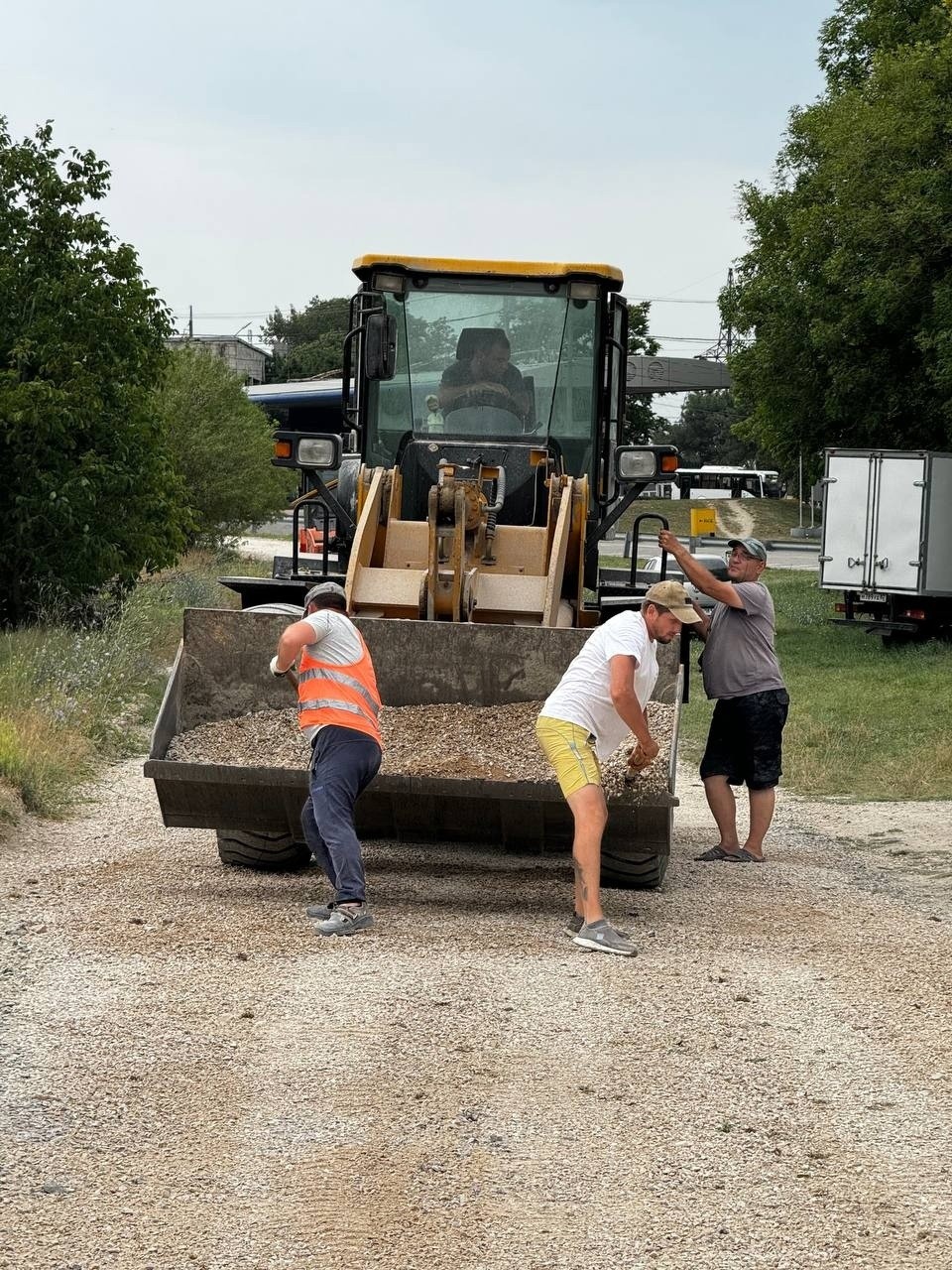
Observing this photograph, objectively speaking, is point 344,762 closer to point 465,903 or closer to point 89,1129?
point 465,903

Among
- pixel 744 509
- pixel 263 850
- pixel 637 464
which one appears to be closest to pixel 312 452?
pixel 637 464

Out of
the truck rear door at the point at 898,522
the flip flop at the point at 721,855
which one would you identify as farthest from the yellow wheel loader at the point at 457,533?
the truck rear door at the point at 898,522

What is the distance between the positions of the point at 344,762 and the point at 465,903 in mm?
1117

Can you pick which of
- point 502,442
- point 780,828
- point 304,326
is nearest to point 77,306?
point 502,442

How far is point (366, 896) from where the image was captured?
27.6 feet

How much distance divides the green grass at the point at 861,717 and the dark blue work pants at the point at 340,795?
6.45m

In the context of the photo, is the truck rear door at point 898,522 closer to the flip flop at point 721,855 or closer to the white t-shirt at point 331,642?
the flip flop at point 721,855

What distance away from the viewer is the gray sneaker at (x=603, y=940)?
7328 mm

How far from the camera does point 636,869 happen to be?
8.68 metres

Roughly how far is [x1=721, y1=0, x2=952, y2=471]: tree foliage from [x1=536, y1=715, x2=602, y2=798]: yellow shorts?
16636mm

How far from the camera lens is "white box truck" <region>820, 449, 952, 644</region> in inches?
911

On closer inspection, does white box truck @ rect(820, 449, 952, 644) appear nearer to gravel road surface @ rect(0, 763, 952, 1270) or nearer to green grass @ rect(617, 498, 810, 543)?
gravel road surface @ rect(0, 763, 952, 1270)

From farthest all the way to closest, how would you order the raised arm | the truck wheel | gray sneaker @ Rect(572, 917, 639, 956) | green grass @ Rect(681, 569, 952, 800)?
green grass @ Rect(681, 569, 952, 800) < the raised arm < the truck wheel < gray sneaker @ Rect(572, 917, 639, 956)

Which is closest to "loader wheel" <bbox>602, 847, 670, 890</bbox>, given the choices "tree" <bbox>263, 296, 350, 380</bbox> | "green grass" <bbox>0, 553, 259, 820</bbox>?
"green grass" <bbox>0, 553, 259, 820</bbox>
